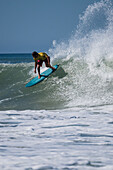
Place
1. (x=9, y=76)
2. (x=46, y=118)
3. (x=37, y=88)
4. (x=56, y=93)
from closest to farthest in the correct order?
(x=46, y=118) < (x=56, y=93) < (x=37, y=88) < (x=9, y=76)

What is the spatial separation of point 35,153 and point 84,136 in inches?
40.4

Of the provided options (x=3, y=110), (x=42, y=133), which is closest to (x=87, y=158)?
(x=42, y=133)

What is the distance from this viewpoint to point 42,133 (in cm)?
411

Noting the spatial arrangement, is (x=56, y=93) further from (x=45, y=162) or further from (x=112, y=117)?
(x=45, y=162)

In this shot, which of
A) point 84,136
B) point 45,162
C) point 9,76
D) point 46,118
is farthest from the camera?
point 9,76

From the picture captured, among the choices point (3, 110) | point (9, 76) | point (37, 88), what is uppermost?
point (9, 76)

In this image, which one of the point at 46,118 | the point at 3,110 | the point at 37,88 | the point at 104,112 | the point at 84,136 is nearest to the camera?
the point at 84,136

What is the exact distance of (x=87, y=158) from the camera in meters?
2.98

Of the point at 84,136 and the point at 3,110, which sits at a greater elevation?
the point at 3,110

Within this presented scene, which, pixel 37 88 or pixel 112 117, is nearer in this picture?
pixel 112 117

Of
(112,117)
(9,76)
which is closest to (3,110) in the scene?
(112,117)

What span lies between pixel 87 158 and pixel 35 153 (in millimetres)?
668

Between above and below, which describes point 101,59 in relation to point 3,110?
above

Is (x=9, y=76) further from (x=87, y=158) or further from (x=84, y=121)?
(x=87, y=158)
